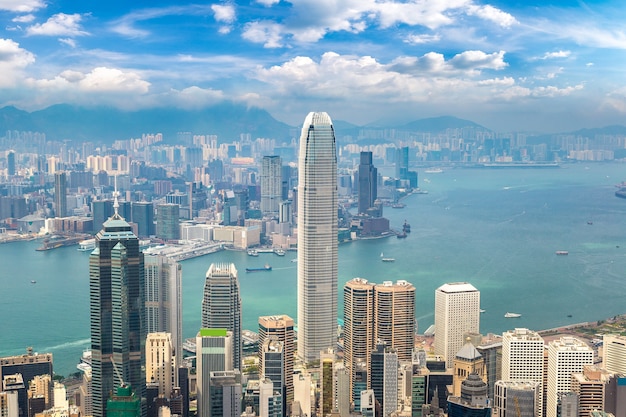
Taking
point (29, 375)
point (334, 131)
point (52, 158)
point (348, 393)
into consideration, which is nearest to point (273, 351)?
point (348, 393)

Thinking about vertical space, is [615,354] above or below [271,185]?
below

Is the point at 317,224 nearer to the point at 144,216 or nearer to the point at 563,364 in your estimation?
the point at 563,364

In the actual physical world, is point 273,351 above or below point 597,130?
below

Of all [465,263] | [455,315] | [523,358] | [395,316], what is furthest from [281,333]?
[465,263]

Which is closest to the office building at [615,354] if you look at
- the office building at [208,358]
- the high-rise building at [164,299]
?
the office building at [208,358]

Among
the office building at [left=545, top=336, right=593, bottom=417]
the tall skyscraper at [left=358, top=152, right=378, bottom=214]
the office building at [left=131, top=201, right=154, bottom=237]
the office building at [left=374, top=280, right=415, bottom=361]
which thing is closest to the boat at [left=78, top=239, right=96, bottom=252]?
the office building at [left=131, top=201, right=154, bottom=237]

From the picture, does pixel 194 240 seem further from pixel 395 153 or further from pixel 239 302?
pixel 239 302

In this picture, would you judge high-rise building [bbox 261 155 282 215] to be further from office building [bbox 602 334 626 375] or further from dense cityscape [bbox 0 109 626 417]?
office building [bbox 602 334 626 375]
